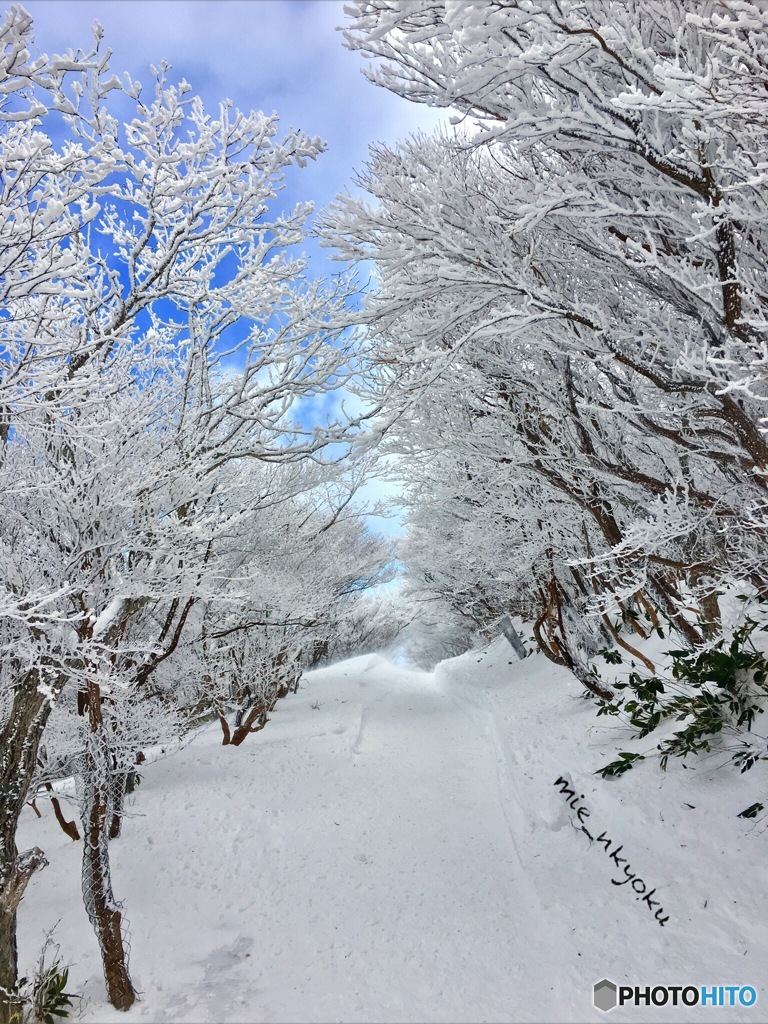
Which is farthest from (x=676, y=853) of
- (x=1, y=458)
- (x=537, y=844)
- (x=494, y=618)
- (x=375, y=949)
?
(x=494, y=618)

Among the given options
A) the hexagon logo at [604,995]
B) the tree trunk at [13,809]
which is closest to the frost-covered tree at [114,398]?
the tree trunk at [13,809]

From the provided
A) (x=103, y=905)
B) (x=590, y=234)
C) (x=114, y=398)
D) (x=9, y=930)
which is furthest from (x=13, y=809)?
(x=590, y=234)

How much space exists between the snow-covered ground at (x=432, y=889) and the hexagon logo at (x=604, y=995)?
0.07 metres

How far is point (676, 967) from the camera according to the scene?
12.6 feet

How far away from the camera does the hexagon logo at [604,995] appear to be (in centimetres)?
366

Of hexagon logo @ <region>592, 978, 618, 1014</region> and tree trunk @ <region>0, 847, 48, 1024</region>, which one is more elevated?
tree trunk @ <region>0, 847, 48, 1024</region>

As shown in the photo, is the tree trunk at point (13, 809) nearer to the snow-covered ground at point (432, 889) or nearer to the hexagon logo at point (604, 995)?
the snow-covered ground at point (432, 889)

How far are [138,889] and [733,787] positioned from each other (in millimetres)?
6511

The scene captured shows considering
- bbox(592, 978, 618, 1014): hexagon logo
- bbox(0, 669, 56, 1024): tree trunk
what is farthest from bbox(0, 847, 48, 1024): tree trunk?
bbox(592, 978, 618, 1014): hexagon logo

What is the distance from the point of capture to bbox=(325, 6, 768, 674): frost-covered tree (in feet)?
8.31

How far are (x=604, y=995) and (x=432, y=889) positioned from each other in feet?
7.61

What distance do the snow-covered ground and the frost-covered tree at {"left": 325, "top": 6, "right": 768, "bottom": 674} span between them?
92.7 inches

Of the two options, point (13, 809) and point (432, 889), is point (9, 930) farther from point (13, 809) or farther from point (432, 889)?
point (432, 889)

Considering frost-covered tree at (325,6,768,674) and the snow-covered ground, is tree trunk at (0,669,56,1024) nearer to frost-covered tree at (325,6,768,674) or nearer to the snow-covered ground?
the snow-covered ground
